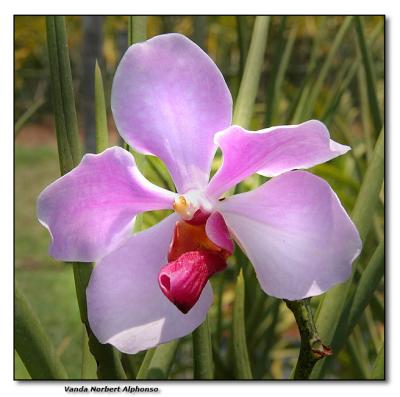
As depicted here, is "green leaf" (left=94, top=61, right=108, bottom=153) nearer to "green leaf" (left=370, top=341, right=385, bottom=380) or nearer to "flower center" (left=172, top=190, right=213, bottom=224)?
"flower center" (left=172, top=190, right=213, bottom=224)

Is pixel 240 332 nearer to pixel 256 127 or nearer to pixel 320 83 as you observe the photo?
pixel 320 83

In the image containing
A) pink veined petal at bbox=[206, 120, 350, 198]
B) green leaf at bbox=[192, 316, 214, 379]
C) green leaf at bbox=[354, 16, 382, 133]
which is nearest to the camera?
pink veined petal at bbox=[206, 120, 350, 198]

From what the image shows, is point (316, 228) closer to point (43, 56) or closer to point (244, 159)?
point (244, 159)

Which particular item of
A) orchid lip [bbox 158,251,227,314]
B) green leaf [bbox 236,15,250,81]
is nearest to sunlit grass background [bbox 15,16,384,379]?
green leaf [bbox 236,15,250,81]

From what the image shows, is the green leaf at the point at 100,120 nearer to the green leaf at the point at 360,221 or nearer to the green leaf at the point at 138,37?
the green leaf at the point at 138,37

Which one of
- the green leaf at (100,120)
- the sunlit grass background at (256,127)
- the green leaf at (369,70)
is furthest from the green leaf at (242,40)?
the green leaf at (100,120)

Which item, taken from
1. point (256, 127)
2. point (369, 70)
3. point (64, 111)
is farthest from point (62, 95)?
point (256, 127)
